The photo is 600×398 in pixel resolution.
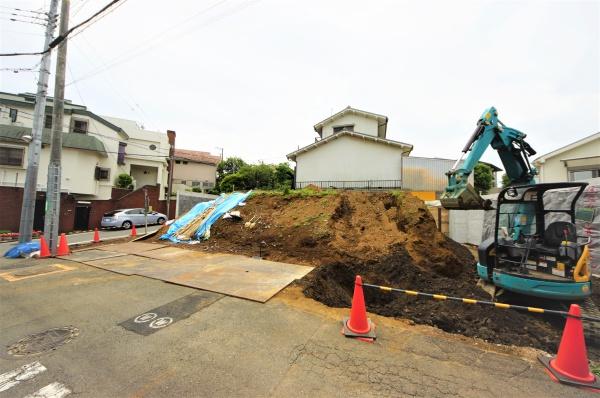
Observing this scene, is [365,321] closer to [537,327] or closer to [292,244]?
[537,327]

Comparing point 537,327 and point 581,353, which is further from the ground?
point 581,353

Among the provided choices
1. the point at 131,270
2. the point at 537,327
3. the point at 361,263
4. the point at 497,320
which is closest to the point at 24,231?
the point at 131,270

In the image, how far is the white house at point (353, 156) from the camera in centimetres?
1869

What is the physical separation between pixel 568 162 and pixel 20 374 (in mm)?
20338

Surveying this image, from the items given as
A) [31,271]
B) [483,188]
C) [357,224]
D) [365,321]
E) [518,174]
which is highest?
[483,188]

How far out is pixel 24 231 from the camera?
978cm

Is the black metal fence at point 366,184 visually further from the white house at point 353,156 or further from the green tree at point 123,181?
the green tree at point 123,181

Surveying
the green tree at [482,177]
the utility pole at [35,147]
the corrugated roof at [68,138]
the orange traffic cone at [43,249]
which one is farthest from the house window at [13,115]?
the green tree at [482,177]

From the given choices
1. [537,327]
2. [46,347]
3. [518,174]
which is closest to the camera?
[46,347]

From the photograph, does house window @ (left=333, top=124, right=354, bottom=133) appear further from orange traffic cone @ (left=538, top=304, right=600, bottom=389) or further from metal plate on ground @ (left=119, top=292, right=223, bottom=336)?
orange traffic cone @ (left=538, top=304, right=600, bottom=389)

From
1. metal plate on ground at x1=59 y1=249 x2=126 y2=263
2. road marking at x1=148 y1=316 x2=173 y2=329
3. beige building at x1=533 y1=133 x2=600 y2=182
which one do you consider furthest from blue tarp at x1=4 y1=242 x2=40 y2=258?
beige building at x1=533 y1=133 x2=600 y2=182

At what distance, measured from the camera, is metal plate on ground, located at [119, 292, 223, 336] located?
373 cm

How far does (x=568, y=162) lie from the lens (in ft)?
44.1

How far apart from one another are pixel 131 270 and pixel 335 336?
5.85 metres
